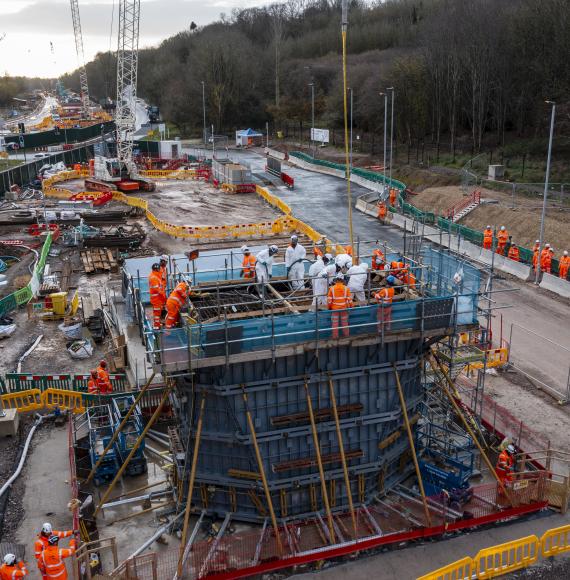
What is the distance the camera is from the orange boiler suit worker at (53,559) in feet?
35.2

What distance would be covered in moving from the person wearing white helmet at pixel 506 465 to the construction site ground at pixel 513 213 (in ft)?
67.0

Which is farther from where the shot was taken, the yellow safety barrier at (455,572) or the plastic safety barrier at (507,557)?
the plastic safety barrier at (507,557)

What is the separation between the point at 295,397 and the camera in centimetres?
1325

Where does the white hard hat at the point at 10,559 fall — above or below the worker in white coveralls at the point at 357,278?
below

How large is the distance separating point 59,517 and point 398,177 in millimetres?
47348

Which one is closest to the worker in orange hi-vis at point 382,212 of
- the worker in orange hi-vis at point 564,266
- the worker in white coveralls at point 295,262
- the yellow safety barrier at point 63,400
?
the worker in orange hi-vis at point 564,266

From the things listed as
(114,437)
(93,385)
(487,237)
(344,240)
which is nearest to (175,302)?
(114,437)

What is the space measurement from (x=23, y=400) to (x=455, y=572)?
42.1 feet

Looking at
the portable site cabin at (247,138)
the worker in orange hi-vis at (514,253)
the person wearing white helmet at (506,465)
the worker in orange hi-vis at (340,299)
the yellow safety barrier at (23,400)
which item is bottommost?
the yellow safety barrier at (23,400)

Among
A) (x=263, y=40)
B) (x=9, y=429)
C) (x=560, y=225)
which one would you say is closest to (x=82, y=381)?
(x=9, y=429)

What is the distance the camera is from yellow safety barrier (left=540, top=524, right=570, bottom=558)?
41.4 ft

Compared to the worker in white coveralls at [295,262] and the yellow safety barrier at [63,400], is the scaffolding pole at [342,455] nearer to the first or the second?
the worker in white coveralls at [295,262]

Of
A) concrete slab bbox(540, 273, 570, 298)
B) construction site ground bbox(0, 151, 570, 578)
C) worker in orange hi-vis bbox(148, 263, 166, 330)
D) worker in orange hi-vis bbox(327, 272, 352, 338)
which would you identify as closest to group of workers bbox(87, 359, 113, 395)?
construction site ground bbox(0, 151, 570, 578)

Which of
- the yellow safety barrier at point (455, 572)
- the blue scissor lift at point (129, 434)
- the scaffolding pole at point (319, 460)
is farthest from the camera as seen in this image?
the blue scissor lift at point (129, 434)
